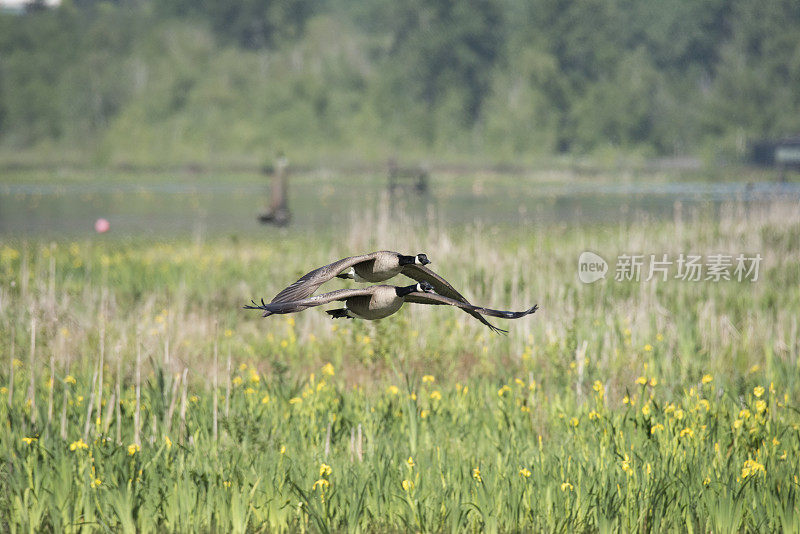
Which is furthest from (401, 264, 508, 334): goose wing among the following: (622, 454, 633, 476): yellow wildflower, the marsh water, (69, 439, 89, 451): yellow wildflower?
the marsh water

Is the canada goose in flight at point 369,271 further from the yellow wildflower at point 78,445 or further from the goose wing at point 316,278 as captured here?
the yellow wildflower at point 78,445

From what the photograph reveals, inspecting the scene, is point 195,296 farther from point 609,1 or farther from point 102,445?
point 609,1

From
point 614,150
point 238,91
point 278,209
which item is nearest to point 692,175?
point 614,150

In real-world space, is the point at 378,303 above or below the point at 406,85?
below

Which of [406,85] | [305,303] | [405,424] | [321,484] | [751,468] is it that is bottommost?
[321,484]

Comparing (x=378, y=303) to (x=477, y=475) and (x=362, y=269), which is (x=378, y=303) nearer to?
(x=362, y=269)

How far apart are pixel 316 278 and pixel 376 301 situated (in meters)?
0.15

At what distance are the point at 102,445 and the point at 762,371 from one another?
619 cm

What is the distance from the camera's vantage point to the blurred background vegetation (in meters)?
84.5

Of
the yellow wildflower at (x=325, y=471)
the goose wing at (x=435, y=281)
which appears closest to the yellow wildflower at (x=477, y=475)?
the yellow wildflower at (x=325, y=471)

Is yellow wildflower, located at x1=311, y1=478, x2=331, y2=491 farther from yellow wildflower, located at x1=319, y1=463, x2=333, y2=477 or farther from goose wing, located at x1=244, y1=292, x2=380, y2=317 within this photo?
goose wing, located at x1=244, y1=292, x2=380, y2=317

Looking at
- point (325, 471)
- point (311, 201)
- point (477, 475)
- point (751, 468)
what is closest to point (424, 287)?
point (477, 475)

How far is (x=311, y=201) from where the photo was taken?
41.2m

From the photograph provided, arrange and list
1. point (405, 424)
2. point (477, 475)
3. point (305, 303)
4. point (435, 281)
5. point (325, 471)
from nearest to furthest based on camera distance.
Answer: point (305, 303) → point (435, 281) → point (477, 475) → point (325, 471) → point (405, 424)
